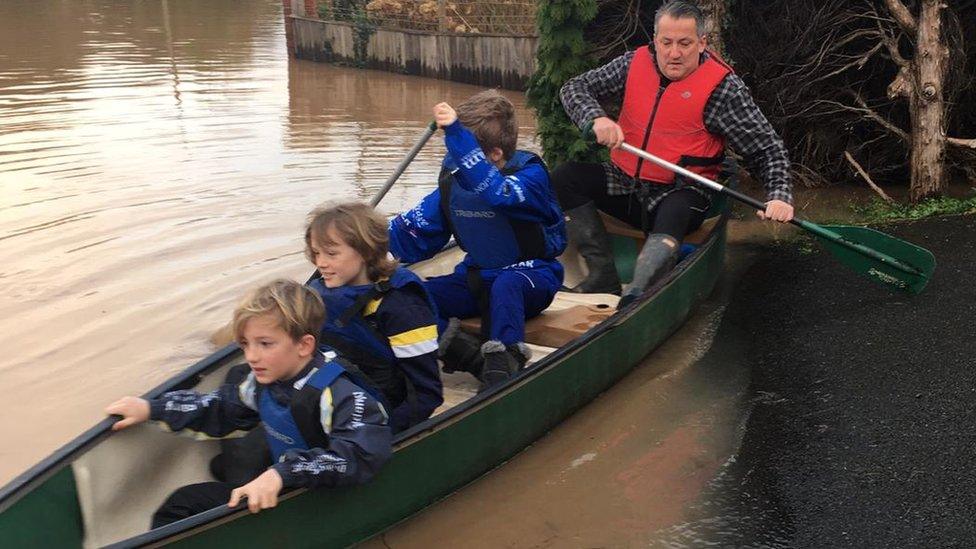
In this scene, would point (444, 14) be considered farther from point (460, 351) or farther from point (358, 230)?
point (358, 230)

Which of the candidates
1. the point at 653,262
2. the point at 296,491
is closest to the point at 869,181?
the point at 653,262

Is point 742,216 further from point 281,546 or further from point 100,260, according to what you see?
point 281,546

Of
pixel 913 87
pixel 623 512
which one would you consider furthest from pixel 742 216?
pixel 623 512

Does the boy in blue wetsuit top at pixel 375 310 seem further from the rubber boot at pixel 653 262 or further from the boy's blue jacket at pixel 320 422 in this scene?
the rubber boot at pixel 653 262

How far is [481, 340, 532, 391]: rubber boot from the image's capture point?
171 inches

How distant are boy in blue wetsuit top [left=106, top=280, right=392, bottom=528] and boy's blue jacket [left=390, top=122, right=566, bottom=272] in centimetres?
120

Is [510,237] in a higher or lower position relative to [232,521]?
higher

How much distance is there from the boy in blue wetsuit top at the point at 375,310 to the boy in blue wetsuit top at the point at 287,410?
32cm

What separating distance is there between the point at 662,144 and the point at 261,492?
3588 millimetres

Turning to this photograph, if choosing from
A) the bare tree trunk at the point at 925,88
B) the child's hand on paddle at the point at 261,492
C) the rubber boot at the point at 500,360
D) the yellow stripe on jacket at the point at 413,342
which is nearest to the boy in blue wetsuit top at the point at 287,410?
the child's hand on paddle at the point at 261,492

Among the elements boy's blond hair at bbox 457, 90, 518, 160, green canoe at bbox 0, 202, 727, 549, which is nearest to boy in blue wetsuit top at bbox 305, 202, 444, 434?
green canoe at bbox 0, 202, 727, 549

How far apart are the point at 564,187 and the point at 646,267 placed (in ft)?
3.14

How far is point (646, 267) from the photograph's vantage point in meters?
5.44

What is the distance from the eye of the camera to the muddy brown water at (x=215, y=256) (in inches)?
169
